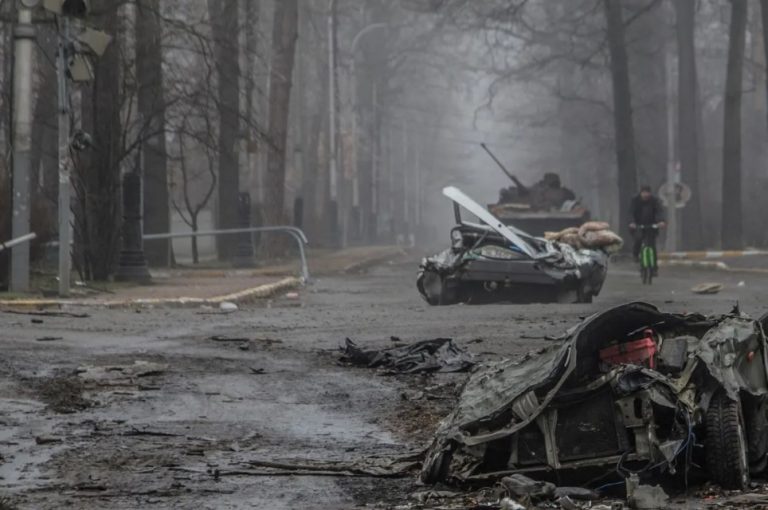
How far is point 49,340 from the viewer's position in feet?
43.6

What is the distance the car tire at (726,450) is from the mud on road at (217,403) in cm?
127

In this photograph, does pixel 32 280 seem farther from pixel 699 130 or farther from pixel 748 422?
pixel 699 130

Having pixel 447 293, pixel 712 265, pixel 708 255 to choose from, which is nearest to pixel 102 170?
pixel 447 293

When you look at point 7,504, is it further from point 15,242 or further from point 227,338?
point 15,242

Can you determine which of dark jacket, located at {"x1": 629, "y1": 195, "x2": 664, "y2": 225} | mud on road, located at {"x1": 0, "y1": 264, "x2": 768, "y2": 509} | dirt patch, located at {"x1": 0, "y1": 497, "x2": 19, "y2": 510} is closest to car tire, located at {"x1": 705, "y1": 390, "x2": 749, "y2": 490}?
mud on road, located at {"x1": 0, "y1": 264, "x2": 768, "y2": 509}

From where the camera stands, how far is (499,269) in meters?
19.1

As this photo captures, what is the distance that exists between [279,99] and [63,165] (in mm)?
22849

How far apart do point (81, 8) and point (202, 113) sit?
23.8 feet

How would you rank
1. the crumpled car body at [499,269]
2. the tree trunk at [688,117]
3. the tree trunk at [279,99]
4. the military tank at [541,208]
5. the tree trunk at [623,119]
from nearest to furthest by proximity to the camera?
the crumpled car body at [499,269] → the military tank at [541,208] → the tree trunk at [279,99] → the tree trunk at [623,119] → the tree trunk at [688,117]

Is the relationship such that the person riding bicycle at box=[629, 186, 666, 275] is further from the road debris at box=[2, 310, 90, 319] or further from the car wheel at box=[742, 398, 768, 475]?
the car wheel at box=[742, 398, 768, 475]

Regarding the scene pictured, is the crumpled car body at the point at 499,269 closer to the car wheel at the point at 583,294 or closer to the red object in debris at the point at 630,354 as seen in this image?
the car wheel at the point at 583,294

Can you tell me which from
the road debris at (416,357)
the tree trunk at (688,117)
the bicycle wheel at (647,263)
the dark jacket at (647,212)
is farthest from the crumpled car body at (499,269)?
the tree trunk at (688,117)

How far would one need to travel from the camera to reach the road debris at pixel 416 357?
11312 millimetres

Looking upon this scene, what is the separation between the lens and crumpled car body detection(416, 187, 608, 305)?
1909 centimetres
